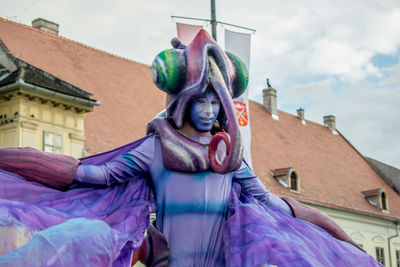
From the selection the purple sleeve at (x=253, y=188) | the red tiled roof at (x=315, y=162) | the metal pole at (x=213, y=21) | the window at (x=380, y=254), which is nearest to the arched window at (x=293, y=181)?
the red tiled roof at (x=315, y=162)

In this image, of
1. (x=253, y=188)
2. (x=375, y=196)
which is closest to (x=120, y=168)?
(x=253, y=188)

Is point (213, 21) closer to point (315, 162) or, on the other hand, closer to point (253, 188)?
point (253, 188)

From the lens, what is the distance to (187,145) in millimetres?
4352

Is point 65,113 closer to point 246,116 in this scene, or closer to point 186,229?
point 246,116

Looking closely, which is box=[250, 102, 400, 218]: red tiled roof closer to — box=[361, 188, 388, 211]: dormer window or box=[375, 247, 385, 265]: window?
box=[361, 188, 388, 211]: dormer window

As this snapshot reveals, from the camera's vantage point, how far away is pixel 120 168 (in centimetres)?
431

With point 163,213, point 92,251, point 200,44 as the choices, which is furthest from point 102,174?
point 200,44

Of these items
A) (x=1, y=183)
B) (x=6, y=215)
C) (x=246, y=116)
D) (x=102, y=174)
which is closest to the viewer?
(x=6, y=215)

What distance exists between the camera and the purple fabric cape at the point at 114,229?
3518mm

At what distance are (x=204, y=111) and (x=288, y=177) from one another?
870 inches

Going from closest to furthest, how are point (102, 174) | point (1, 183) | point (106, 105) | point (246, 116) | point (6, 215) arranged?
1. point (6, 215)
2. point (1, 183)
3. point (102, 174)
4. point (246, 116)
5. point (106, 105)

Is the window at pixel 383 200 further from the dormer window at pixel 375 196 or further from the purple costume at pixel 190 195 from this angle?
the purple costume at pixel 190 195

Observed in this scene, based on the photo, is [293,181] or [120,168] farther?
[293,181]

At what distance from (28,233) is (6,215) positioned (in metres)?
0.14
